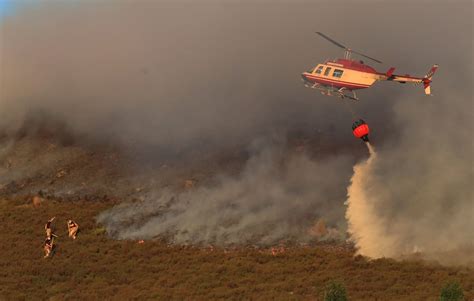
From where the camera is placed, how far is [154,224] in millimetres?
57406

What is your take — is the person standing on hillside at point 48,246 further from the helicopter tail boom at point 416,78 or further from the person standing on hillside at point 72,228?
the helicopter tail boom at point 416,78

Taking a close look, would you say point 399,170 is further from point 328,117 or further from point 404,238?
point 328,117

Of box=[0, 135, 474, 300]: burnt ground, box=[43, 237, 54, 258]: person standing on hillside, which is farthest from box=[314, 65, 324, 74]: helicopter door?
box=[43, 237, 54, 258]: person standing on hillside

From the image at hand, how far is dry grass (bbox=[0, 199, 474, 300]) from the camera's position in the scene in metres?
43.5

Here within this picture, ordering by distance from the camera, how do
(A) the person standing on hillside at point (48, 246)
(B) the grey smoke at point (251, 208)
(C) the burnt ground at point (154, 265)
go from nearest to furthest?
(C) the burnt ground at point (154, 265)
(A) the person standing on hillside at point (48, 246)
(B) the grey smoke at point (251, 208)

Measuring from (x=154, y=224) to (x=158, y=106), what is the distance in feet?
128

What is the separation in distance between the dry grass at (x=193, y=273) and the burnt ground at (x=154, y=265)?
7 centimetres

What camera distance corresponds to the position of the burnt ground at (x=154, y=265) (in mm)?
44000

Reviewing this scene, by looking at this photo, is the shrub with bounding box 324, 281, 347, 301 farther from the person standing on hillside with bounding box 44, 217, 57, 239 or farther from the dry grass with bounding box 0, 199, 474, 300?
the person standing on hillside with bounding box 44, 217, 57, 239

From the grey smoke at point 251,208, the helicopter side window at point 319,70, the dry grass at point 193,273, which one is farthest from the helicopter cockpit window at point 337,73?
the dry grass at point 193,273

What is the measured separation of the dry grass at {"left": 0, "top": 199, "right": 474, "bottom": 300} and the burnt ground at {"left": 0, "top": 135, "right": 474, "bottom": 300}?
0.07m

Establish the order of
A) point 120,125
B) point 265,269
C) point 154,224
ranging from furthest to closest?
1. point 120,125
2. point 154,224
3. point 265,269

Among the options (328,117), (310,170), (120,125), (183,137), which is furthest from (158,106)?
(310,170)

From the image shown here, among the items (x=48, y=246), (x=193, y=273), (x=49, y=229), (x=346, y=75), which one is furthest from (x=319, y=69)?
(x=48, y=246)
